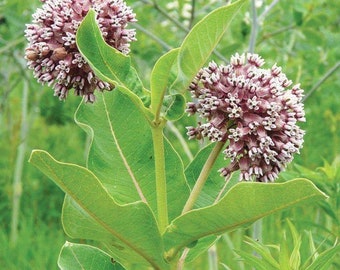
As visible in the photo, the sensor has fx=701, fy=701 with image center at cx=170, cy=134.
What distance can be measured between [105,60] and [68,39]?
99mm

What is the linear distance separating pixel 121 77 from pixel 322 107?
322cm

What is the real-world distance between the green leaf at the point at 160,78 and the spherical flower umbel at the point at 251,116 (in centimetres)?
9

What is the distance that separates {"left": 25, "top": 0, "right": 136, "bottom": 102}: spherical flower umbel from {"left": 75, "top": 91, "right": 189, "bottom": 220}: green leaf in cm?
18

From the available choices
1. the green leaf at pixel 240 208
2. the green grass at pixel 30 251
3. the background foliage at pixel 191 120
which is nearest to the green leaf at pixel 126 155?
the green leaf at pixel 240 208

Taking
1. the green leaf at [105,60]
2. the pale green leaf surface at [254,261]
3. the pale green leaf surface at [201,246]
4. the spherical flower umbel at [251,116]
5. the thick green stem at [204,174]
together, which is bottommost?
the pale green leaf surface at [254,261]

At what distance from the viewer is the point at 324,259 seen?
4.59ft

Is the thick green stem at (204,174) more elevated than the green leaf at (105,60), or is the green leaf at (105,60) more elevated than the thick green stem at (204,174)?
the green leaf at (105,60)

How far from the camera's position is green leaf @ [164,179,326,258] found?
118cm

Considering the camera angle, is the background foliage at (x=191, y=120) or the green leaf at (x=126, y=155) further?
the background foliage at (x=191, y=120)

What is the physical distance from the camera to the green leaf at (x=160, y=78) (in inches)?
49.8

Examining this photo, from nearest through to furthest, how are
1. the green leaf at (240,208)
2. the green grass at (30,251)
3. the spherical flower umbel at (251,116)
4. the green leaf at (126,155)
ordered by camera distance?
the green leaf at (240,208) < the spherical flower umbel at (251,116) < the green leaf at (126,155) < the green grass at (30,251)

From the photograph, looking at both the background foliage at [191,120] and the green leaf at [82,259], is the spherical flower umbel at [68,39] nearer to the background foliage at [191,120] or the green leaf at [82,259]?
the green leaf at [82,259]

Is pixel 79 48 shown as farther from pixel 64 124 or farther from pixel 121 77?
pixel 64 124

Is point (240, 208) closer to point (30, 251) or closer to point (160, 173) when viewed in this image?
point (160, 173)
